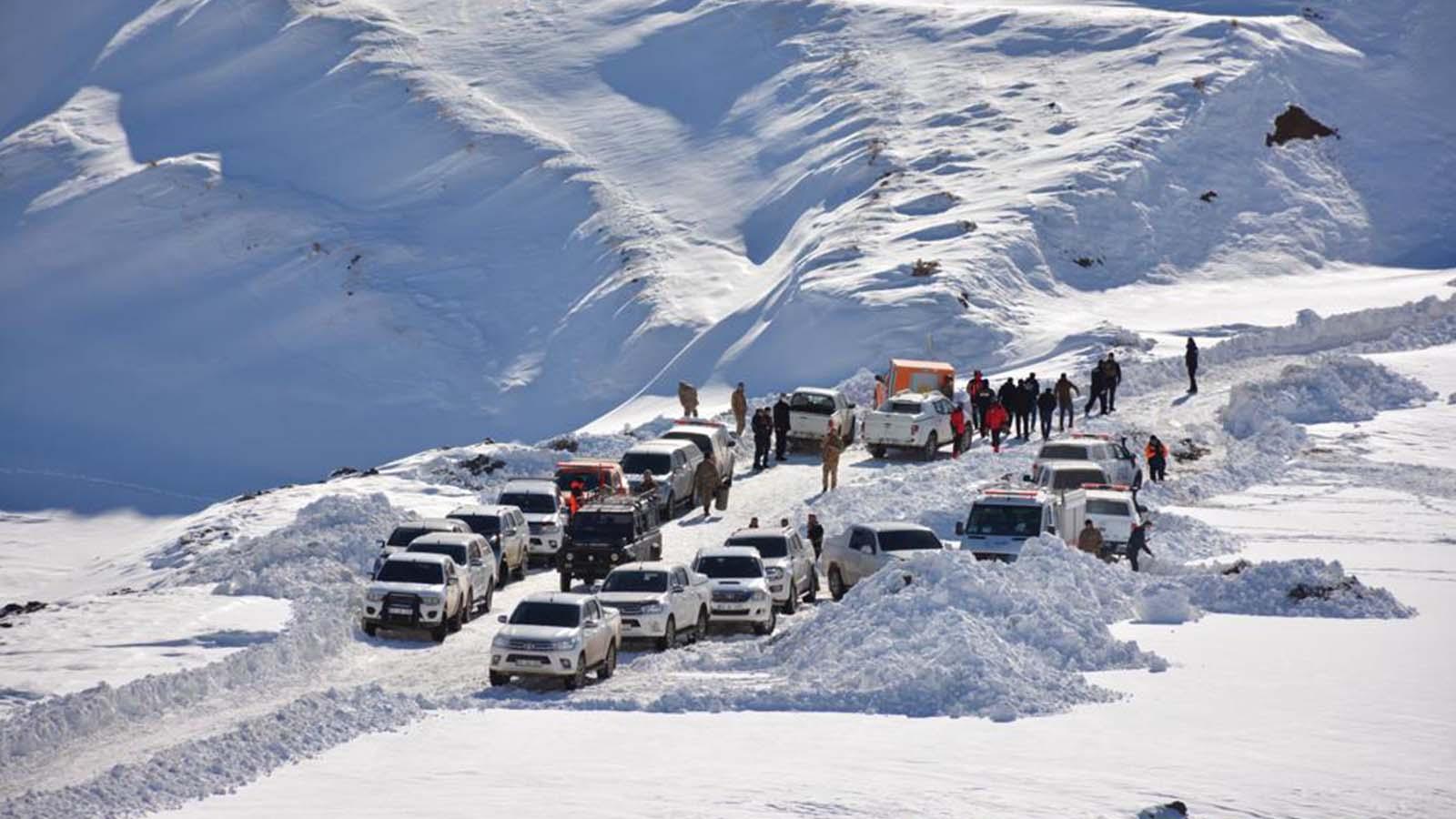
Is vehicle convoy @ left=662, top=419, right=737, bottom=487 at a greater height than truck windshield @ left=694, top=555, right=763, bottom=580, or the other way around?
vehicle convoy @ left=662, top=419, right=737, bottom=487

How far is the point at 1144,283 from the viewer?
245 feet

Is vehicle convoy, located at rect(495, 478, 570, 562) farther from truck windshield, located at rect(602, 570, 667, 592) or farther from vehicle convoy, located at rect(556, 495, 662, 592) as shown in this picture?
truck windshield, located at rect(602, 570, 667, 592)

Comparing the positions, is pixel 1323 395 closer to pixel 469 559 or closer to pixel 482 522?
pixel 482 522

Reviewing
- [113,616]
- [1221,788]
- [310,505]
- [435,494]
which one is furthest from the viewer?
[435,494]

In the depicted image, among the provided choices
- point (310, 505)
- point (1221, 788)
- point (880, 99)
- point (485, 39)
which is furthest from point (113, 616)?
point (485, 39)

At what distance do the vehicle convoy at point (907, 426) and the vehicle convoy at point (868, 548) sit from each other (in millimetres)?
12171

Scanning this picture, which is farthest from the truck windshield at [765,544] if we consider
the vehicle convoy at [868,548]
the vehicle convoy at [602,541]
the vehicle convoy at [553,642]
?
the vehicle convoy at [553,642]

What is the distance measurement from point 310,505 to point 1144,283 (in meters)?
38.8

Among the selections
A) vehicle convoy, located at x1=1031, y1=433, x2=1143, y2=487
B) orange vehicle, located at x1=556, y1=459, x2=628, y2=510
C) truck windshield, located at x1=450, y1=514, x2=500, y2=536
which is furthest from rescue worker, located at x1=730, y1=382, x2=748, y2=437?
truck windshield, located at x1=450, y1=514, x2=500, y2=536

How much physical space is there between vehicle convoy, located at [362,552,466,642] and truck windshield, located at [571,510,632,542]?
3964 millimetres

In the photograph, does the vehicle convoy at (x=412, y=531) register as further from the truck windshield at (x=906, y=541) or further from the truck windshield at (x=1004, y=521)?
the truck windshield at (x=1004, y=521)

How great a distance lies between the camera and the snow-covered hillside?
72.9 metres

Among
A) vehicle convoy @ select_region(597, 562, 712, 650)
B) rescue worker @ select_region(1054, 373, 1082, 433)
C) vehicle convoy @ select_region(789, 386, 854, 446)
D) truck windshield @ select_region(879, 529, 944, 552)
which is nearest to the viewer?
vehicle convoy @ select_region(597, 562, 712, 650)

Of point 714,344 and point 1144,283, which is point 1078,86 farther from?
point 714,344
